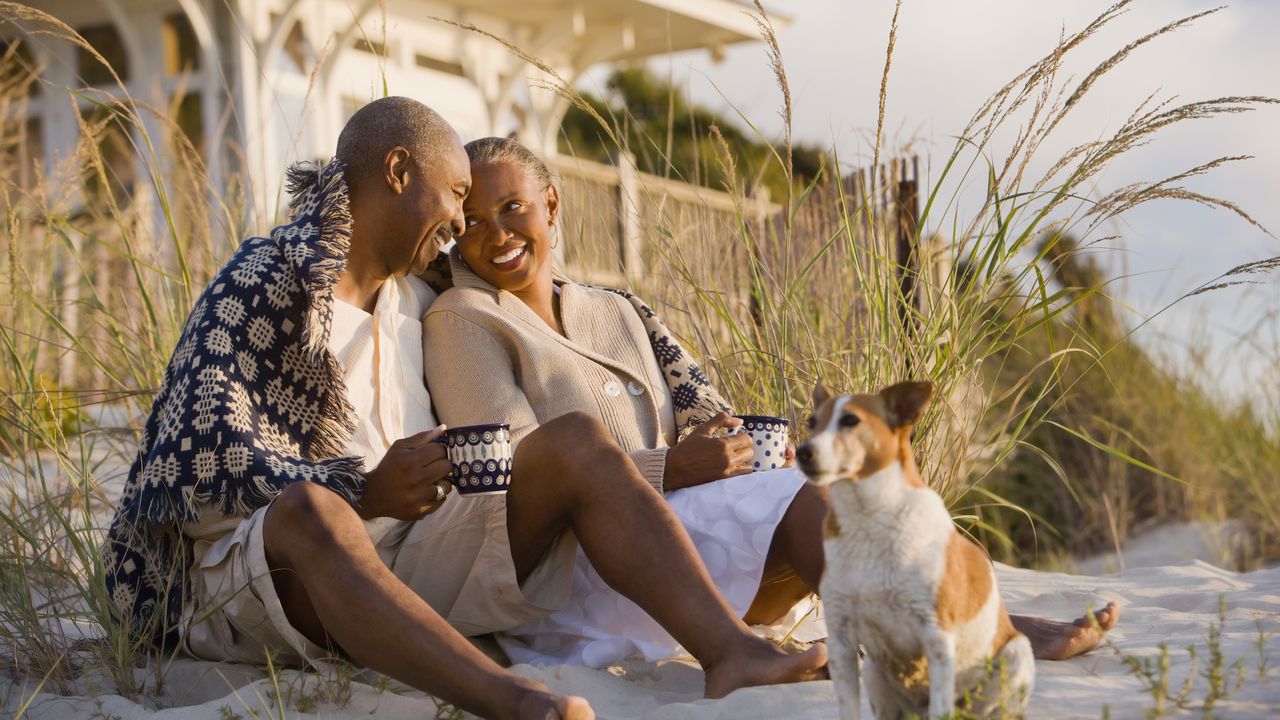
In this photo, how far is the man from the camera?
7.56ft

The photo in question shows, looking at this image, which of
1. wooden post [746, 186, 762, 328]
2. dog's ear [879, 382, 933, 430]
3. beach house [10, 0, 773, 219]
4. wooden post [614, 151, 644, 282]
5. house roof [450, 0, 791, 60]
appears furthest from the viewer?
house roof [450, 0, 791, 60]

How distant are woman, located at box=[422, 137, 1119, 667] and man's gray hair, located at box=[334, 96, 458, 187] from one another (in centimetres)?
29

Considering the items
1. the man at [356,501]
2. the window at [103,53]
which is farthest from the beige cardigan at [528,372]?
the window at [103,53]

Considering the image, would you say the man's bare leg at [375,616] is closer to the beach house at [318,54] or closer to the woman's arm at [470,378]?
the woman's arm at [470,378]

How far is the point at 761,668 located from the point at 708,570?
42 cm

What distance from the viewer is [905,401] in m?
1.72

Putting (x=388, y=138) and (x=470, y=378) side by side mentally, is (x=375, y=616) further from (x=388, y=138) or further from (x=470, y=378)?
(x=388, y=138)

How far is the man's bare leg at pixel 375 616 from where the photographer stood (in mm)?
2178

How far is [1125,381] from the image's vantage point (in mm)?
6586

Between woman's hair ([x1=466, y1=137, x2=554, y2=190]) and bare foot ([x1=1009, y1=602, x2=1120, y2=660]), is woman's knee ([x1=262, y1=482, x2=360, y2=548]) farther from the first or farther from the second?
bare foot ([x1=1009, y1=602, x2=1120, y2=660])

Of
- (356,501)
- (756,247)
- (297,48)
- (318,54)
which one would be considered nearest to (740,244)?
(756,247)

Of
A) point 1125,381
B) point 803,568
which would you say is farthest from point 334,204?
point 1125,381

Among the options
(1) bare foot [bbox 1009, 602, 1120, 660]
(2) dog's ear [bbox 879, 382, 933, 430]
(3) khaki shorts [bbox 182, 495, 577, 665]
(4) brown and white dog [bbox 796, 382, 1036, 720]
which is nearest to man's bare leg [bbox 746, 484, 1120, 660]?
(1) bare foot [bbox 1009, 602, 1120, 660]

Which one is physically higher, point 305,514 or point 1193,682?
point 305,514
